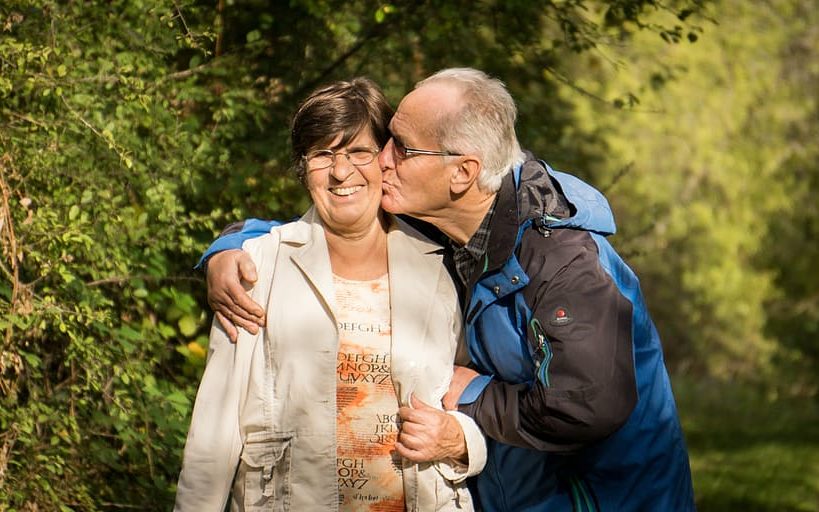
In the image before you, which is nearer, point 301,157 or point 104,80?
point 301,157

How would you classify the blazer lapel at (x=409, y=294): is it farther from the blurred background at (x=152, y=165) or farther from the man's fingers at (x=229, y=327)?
the blurred background at (x=152, y=165)

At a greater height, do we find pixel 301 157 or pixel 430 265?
pixel 301 157

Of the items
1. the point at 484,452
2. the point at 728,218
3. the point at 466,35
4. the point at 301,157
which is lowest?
the point at 728,218

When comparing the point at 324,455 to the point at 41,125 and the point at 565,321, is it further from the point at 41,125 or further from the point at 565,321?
the point at 41,125

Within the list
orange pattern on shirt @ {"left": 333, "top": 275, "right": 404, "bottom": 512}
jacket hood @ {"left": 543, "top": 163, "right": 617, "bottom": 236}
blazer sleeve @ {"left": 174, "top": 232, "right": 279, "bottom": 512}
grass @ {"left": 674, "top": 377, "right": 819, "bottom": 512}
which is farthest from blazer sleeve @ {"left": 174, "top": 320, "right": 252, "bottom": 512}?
grass @ {"left": 674, "top": 377, "right": 819, "bottom": 512}

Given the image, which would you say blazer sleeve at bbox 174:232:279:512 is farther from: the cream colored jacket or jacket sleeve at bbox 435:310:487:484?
jacket sleeve at bbox 435:310:487:484

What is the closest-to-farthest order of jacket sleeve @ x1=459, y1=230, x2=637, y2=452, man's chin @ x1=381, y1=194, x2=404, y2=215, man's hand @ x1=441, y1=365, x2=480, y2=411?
jacket sleeve @ x1=459, y1=230, x2=637, y2=452, man's hand @ x1=441, y1=365, x2=480, y2=411, man's chin @ x1=381, y1=194, x2=404, y2=215

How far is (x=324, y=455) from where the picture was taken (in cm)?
330

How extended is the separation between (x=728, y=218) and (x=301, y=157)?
45.3 ft

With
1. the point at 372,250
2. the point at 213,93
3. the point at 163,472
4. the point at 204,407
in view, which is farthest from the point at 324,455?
the point at 213,93

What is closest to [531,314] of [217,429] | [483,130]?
[483,130]

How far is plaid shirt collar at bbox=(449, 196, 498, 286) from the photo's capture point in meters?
3.32

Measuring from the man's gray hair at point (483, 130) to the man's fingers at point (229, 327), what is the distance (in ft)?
2.56

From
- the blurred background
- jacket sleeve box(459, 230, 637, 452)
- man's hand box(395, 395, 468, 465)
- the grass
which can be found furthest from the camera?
the grass
